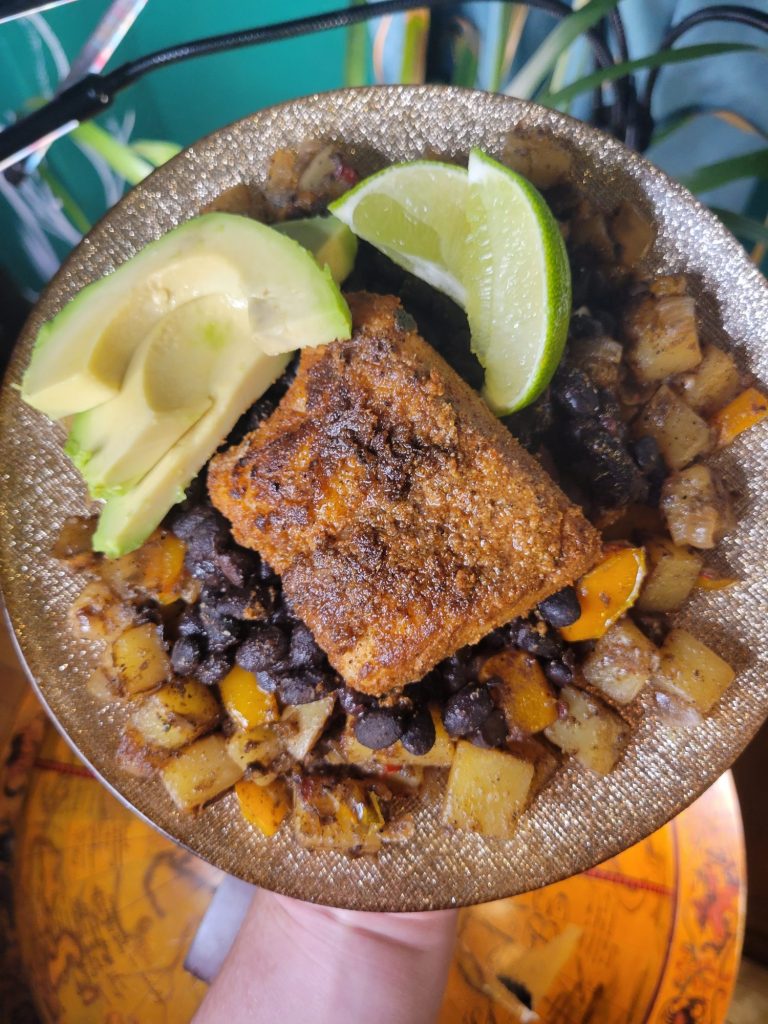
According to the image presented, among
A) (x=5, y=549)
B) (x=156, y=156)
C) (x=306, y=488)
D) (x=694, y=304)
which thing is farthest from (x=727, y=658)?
(x=156, y=156)

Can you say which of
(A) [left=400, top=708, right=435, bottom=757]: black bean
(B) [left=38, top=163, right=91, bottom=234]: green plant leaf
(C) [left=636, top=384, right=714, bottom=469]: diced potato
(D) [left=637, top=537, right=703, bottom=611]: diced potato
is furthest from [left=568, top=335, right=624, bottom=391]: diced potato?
(B) [left=38, top=163, right=91, bottom=234]: green plant leaf

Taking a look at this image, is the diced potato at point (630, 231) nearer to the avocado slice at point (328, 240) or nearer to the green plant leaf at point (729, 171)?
the avocado slice at point (328, 240)

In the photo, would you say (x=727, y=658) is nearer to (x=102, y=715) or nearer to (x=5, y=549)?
(x=102, y=715)

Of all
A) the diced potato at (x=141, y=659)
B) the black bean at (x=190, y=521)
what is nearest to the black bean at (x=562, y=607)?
the black bean at (x=190, y=521)

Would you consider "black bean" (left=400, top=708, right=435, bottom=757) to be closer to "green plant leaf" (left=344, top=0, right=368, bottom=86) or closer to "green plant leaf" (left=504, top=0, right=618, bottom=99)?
"green plant leaf" (left=504, top=0, right=618, bottom=99)

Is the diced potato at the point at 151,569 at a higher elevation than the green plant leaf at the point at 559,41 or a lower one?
lower

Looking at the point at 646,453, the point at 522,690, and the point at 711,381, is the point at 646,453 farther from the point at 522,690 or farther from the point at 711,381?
the point at 522,690
